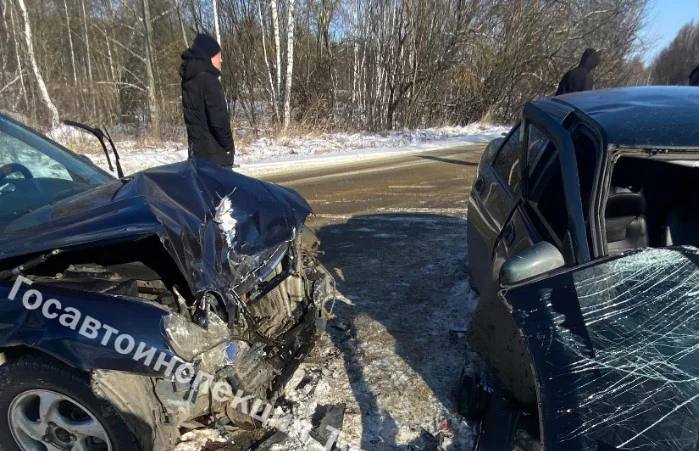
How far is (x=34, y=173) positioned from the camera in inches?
120

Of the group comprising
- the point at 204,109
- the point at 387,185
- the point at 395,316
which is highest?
the point at 204,109

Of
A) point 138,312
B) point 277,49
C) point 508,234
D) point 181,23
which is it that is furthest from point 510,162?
point 181,23

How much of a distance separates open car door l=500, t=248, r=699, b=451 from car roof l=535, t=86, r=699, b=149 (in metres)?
0.60

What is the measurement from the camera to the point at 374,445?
2469 millimetres

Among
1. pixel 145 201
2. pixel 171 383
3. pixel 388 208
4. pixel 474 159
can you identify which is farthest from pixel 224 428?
pixel 474 159

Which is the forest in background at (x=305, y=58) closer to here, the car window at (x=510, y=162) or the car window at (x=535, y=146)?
the car window at (x=510, y=162)

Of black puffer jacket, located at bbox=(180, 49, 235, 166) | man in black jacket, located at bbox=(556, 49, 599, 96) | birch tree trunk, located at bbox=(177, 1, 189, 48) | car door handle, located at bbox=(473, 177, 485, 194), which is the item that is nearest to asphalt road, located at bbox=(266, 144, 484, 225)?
black puffer jacket, located at bbox=(180, 49, 235, 166)

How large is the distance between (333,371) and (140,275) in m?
1.32

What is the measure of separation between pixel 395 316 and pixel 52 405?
239cm

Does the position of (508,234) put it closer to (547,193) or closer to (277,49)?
(547,193)

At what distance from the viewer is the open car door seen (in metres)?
1.37

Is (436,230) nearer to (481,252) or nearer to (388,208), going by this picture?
(388,208)

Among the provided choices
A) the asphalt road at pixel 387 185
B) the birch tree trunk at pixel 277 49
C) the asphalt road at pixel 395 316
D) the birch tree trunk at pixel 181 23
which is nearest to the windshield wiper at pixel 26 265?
the asphalt road at pixel 395 316

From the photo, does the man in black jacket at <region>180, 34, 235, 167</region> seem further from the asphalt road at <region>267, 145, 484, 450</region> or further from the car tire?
the car tire
